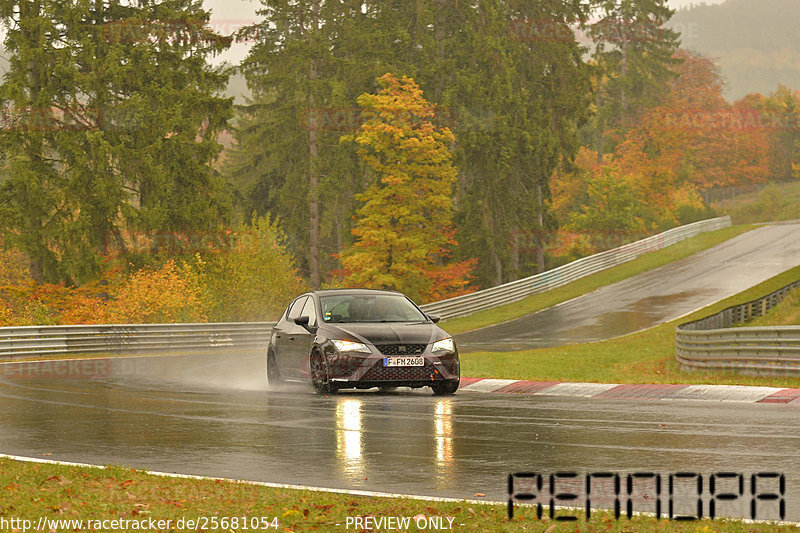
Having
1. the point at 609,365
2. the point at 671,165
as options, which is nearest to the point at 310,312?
the point at 609,365

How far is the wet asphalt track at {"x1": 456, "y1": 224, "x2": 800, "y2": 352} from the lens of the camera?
1624 inches

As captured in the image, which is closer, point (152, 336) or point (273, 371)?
point (273, 371)

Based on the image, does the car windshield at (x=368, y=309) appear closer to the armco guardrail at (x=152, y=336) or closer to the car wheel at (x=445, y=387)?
the car wheel at (x=445, y=387)

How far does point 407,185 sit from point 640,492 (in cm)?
5178

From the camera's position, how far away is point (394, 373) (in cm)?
1664

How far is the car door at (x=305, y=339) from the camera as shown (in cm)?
1791

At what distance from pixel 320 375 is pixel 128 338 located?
69.2 feet

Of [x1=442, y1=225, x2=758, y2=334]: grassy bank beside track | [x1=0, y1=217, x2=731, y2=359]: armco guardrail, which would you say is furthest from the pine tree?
[x1=442, y1=225, x2=758, y2=334]: grassy bank beside track

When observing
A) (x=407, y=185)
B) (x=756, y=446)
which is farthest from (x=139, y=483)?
(x=407, y=185)

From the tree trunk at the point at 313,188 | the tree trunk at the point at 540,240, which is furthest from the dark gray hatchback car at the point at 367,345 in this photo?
the tree trunk at the point at 540,240

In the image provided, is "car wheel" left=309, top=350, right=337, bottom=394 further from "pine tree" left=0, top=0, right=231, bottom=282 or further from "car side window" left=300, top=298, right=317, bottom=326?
"pine tree" left=0, top=0, right=231, bottom=282

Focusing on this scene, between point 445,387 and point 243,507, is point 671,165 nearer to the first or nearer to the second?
point 445,387

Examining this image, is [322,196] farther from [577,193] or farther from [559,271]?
[577,193]

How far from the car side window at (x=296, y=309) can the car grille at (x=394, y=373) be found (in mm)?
2940
